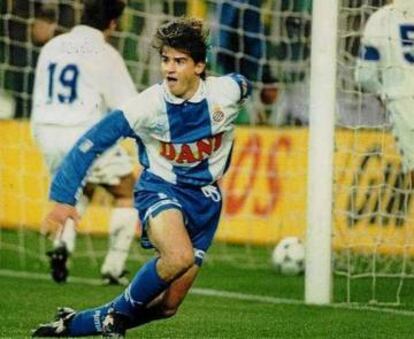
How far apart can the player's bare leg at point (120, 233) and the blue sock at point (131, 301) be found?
327 cm

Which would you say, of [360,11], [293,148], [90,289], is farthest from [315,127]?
[293,148]

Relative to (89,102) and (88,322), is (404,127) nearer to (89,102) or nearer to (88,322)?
(89,102)

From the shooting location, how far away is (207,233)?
25.2 feet

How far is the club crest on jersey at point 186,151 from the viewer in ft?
25.1

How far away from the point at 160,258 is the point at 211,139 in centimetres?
65

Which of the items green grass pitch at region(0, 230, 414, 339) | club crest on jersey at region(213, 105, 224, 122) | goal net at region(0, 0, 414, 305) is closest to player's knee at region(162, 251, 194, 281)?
club crest on jersey at region(213, 105, 224, 122)

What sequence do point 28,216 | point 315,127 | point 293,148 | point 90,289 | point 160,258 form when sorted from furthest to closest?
point 28,216 → point 293,148 → point 90,289 → point 315,127 → point 160,258

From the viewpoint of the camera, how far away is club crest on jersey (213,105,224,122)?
772 cm

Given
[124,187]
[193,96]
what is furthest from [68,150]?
[193,96]

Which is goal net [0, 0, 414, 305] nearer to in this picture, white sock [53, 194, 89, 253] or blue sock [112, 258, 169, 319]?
white sock [53, 194, 89, 253]

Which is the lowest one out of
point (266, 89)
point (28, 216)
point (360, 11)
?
point (28, 216)

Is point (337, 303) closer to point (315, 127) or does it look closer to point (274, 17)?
point (315, 127)

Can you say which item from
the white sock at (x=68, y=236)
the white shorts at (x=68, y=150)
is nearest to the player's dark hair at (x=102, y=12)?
the white shorts at (x=68, y=150)

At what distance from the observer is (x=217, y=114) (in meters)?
7.72
